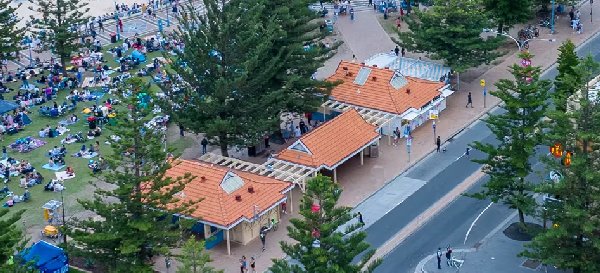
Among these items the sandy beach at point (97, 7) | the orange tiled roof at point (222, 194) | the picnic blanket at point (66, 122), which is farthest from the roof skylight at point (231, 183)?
the sandy beach at point (97, 7)

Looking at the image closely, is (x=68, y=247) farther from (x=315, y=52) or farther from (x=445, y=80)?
(x=445, y=80)

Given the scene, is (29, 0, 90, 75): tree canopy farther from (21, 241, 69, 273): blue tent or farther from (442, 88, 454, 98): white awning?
(21, 241, 69, 273): blue tent

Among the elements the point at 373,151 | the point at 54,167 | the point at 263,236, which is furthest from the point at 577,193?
the point at 54,167

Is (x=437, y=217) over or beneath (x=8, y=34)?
beneath

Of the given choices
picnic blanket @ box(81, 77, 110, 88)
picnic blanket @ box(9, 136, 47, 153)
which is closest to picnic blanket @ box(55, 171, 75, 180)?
picnic blanket @ box(9, 136, 47, 153)

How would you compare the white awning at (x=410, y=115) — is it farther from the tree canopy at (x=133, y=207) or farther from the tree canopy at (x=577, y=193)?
the tree canopy at (x=133, y=207)

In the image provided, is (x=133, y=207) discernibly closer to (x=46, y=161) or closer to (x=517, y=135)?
(x=46, y=161)
